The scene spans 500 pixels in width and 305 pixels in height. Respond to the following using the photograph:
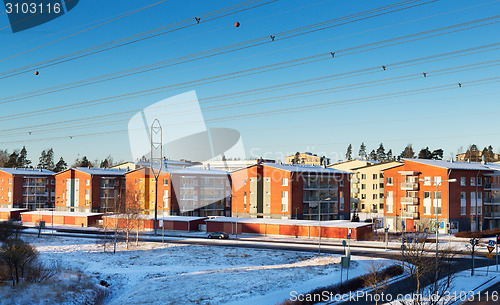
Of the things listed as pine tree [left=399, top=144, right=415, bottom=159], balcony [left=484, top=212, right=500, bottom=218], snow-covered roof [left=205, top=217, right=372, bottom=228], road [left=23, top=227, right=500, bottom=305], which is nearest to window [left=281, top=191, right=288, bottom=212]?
snow-covered roof [left=205, top=217, right=372, bottom=228]

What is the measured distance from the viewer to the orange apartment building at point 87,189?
108500 millimetres

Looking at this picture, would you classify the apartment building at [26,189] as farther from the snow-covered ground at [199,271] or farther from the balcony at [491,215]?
the balcony at [491,215]

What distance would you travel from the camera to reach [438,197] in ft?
244

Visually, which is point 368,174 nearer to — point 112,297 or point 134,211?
point 134,211

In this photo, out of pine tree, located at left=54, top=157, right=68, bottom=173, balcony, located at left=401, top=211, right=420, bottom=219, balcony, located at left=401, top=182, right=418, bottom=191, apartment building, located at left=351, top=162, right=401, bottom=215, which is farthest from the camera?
pine tree, located at left=54, top=157, right=68, bottom=173

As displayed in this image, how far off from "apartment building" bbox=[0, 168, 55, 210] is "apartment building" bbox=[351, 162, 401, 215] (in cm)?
7936

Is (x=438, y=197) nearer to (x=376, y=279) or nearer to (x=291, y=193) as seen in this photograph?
(x=291, y=193)

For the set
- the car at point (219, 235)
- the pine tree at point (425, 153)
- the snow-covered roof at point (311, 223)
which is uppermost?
the pine tree at point (425, 153)

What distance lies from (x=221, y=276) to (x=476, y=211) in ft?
178

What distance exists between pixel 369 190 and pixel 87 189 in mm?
67574

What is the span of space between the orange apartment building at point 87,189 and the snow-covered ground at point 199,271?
5035 cm

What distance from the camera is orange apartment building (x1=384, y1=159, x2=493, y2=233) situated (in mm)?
73250

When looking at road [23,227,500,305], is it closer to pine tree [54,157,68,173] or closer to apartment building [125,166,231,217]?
apartment building [125,166,231,217]

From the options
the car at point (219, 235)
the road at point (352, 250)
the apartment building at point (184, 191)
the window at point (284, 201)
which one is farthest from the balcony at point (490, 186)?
the apartment building at point (184, 191)
